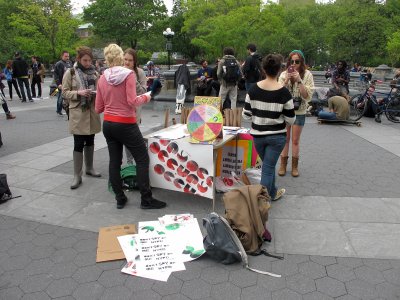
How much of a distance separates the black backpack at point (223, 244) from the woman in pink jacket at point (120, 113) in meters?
1.17

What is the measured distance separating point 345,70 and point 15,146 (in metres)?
9.02

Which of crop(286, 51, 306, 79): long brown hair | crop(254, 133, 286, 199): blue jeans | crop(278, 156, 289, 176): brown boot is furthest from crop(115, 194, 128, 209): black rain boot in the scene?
crop(286, 51, 306, 79): long brown hair

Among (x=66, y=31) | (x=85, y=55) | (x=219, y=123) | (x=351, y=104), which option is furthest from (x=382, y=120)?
(x=66, y=31)

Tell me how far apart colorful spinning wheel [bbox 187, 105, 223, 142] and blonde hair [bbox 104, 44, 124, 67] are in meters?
1.00

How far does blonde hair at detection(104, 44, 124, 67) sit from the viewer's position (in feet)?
12.1

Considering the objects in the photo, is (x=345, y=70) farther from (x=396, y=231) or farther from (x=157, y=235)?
(x=157, y=235)

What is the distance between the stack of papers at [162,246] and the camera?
2947mm

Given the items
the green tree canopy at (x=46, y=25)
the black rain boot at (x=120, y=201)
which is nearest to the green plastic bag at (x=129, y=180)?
the black rain boot at (x=120, y=201)

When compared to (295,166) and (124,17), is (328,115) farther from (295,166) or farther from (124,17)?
(124,17)

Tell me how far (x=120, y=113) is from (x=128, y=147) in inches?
15.4

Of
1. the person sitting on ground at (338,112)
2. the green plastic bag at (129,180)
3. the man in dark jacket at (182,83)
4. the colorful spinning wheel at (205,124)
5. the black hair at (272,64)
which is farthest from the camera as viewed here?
the man in dark jacket at (182,83)

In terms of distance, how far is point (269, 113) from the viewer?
363 cm

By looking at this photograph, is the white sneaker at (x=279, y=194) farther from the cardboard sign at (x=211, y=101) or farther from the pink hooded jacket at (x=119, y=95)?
the pink hooded jacket at (x=119, y=95)

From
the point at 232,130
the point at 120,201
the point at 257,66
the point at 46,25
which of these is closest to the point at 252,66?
the point at 257,66
